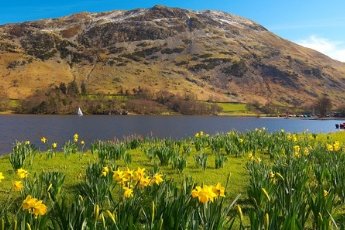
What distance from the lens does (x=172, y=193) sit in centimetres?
649

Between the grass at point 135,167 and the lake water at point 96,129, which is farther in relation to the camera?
the lake water at point 96,129

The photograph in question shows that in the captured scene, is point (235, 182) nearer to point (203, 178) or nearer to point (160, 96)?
point (203, 178)

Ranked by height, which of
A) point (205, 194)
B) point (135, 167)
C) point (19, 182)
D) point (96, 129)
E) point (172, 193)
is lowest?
point (96, 129)

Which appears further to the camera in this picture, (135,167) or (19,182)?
(135,167)

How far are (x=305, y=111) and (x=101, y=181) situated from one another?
200492 mm

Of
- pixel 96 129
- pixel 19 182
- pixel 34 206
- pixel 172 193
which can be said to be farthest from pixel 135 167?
pixel 96 129

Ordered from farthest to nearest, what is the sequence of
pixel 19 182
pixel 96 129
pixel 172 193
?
pixel 96 129
pixel 172 193
pixel 19 182

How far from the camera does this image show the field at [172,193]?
478 centimetres

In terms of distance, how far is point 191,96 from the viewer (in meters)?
185

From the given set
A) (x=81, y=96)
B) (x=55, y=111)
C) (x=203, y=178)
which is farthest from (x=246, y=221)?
(x=81, y=96)

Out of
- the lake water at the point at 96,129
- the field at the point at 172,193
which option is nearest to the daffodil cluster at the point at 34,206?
the field at the point at 172,193

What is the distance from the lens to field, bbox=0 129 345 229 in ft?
15.7

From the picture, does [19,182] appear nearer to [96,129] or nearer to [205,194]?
[205,194]

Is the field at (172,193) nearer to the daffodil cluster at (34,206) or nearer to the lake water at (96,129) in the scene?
the daffodil cluster at (34,206)
